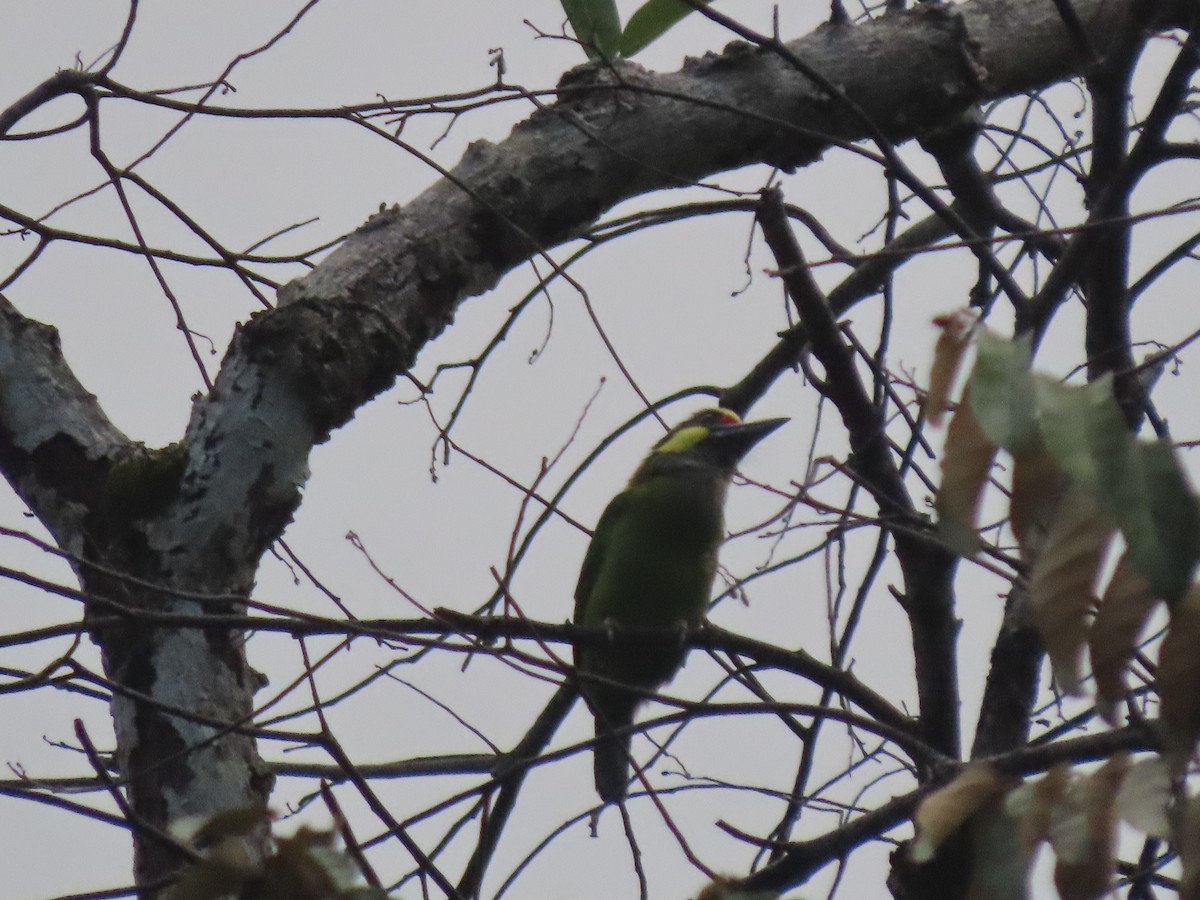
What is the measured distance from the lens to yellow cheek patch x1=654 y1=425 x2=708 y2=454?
15.9ft

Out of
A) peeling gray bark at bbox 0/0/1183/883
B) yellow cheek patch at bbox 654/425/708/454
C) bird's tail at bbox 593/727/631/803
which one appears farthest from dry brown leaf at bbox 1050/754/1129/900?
yellow cheek patch at bbox 654/425/708/454

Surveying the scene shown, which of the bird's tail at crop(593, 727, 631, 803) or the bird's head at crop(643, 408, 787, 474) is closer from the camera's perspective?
the bird's tail at crop(593, 727, 631, 803)

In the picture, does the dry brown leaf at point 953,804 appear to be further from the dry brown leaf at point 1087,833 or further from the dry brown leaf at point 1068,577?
the dry brown leaf at point 1068,577

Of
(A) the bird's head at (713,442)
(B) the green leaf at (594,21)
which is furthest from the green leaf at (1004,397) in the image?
→ (A) the bird's head at (713,442)

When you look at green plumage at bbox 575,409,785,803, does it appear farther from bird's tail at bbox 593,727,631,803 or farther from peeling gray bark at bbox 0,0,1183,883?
peeling gray bark at bbox 0,0,1183,883

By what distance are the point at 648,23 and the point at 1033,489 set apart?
8.62 ft

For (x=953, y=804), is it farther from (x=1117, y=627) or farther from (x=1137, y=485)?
(x=1137, y=485)

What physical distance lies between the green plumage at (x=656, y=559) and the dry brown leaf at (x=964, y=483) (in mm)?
2781

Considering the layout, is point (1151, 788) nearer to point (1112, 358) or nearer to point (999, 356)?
point (999, 356)

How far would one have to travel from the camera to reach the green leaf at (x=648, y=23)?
3762 millimetres

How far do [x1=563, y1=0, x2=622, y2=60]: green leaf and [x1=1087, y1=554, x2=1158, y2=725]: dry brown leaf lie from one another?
8.52 ft

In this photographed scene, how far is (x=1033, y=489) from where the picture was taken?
4.74 feet

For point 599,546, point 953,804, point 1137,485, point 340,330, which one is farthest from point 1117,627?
point 599,546

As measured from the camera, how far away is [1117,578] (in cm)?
146
